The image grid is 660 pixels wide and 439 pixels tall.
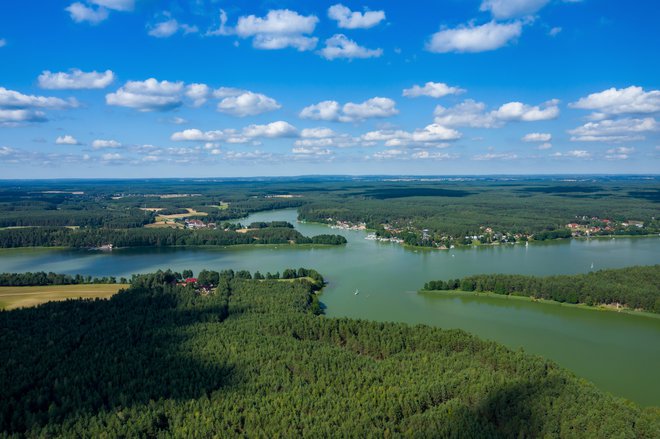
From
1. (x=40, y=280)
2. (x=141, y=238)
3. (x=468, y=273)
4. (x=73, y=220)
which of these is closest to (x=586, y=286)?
(x=468, y=273)

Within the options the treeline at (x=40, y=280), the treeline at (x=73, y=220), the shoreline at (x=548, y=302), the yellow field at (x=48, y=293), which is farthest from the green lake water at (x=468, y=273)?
the treeline at (x=73, y=220)

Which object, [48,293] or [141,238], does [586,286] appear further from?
[141,238]

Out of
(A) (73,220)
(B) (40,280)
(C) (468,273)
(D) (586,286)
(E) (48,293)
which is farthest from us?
(A) (73,220)

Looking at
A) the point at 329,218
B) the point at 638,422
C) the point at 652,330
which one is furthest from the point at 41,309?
the point at 329,218

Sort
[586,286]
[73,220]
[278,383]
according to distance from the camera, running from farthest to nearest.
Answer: [73,220] → [586,286] → [278,383]

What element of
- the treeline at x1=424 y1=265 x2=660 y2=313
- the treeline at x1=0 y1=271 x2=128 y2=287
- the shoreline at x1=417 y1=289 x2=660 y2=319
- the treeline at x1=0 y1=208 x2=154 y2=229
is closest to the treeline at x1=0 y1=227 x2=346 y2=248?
the treeline at x1=0 y1=208 x2=154 y2=229

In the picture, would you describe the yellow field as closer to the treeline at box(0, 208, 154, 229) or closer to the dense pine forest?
the dense pine forest

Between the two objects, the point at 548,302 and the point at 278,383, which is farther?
the point at 548,302
